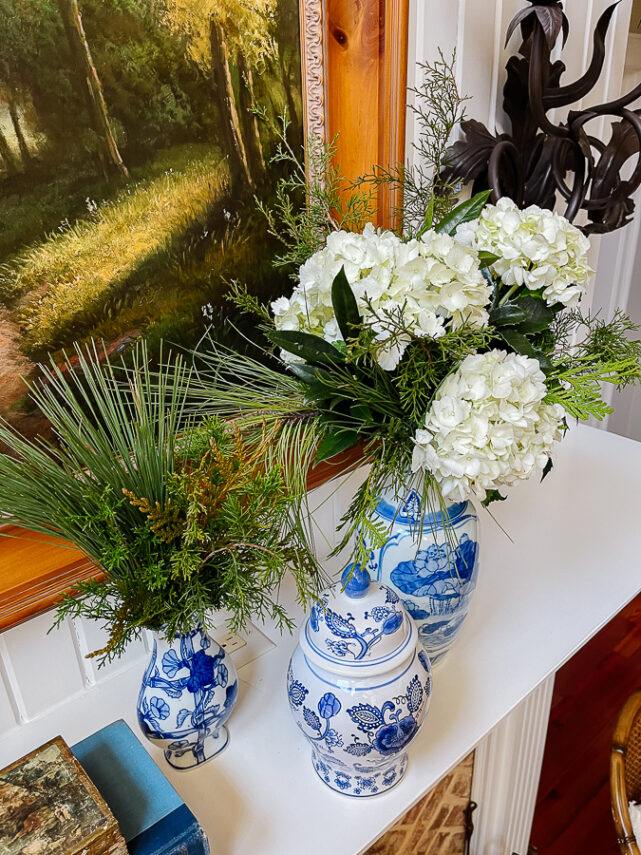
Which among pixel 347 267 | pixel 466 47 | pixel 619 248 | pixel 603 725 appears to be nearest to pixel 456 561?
pixel 347 267

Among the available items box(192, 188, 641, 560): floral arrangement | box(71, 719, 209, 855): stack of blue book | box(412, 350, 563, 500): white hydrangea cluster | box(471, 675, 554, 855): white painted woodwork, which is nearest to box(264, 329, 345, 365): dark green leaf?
box(192, 188, 641, 560): floral arrangement

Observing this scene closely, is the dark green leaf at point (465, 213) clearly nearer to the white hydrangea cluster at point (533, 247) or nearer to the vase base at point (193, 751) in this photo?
the white hydrangea cluster at point (533, 247)

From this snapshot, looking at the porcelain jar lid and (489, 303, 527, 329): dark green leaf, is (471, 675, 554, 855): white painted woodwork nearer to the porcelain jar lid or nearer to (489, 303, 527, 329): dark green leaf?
the porcelain jar lid

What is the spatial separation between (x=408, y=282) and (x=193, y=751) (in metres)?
0.56

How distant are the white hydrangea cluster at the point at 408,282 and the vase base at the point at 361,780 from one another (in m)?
0.43

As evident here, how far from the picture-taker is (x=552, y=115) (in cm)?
122

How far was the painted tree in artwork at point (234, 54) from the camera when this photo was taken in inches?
29.7

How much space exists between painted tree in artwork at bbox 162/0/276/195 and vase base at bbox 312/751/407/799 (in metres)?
0.67

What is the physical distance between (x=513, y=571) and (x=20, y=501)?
751 mm

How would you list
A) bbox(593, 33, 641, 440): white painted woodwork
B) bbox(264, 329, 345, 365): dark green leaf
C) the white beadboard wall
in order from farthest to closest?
bbox(593, 33, 641, 440): white painted woodwork → the white beadboard wall → bbox(264, 329, 345, 365): dark green leaf

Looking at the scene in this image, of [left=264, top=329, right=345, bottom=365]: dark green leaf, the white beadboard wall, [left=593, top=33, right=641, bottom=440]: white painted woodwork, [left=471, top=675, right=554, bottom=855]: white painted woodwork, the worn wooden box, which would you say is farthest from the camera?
[left=593, top=33, right=641, bottom=440]: white painted woodwork

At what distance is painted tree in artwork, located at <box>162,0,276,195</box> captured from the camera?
0.75m

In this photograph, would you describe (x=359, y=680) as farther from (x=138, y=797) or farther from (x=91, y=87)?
(x=91, y=87)

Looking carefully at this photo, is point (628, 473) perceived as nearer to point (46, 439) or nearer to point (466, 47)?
point (466, 47)
